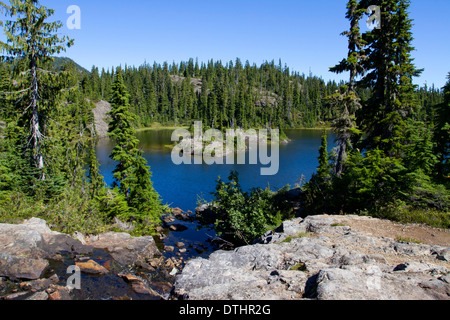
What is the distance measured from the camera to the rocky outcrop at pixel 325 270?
6797mm

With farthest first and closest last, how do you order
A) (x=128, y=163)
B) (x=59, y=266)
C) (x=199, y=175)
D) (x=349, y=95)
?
(x=199, y=175)
(x=128, y=163)
(x=349, y=95)
(x=59, y=266)

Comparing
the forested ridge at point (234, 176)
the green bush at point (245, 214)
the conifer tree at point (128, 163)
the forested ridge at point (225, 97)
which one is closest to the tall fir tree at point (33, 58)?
the forested ridge at point (234, 176)

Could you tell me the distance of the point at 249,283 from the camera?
7.94 metres

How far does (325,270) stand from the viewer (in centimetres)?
752

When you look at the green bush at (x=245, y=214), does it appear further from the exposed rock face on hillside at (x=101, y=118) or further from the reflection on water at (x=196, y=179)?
the exposed rock face on hillside at (x=101, y=118)

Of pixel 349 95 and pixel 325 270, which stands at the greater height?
pixel 349 95

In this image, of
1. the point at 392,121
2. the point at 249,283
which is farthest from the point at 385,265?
the point at 392,121

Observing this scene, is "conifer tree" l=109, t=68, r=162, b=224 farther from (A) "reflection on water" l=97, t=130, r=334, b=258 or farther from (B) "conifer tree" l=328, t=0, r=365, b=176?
(B) "conifer tree" l=328, t=0, r=365, b=176

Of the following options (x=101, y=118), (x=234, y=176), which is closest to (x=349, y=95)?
(x=234, y=176)

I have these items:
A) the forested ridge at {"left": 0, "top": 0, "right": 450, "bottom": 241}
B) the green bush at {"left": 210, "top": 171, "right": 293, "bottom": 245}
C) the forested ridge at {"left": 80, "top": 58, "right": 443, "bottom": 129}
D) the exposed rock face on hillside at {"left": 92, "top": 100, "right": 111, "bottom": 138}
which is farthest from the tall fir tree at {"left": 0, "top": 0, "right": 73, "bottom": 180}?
the exposed rock face on hillside at {"left": 92, "top": 100, "right": 111, "bottom": 138}

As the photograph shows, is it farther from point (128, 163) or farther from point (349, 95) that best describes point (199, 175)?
point (349, 95)

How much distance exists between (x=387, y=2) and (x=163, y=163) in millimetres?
48467

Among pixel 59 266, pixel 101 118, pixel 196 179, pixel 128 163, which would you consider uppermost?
pixel 101 118

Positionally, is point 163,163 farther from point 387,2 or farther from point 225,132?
point 387,2
